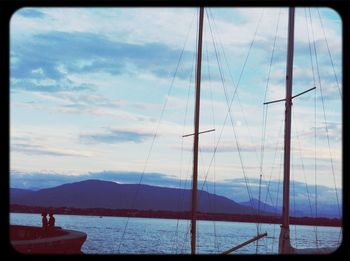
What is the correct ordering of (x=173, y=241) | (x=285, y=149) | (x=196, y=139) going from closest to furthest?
(x=285, y=149) < (x=196, y=139) < (x=173, y=241)

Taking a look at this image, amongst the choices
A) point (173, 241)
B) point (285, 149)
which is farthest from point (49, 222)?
point (173, 241)

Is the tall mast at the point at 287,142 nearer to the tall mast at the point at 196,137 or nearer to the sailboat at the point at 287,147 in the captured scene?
the sailboat at the point at 287,147

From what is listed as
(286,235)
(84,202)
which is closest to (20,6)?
(286,235)

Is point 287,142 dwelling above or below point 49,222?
above

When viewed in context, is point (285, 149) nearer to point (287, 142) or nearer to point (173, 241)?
point (287, 142)

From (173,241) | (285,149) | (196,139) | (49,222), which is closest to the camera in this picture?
(285,149)

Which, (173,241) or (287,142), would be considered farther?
(173,241)

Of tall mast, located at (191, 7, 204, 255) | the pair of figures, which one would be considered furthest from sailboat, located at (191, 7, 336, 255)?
the pair of figures

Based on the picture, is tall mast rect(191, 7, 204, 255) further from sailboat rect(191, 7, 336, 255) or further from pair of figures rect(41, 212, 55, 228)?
pair of figures rect(41, 212, 55, 228)

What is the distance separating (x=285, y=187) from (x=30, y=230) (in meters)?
4.33

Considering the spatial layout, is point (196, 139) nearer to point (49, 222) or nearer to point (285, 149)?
point (285, 149)

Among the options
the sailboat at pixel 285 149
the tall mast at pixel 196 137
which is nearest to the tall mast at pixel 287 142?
the sailboat at pixel 285 149
